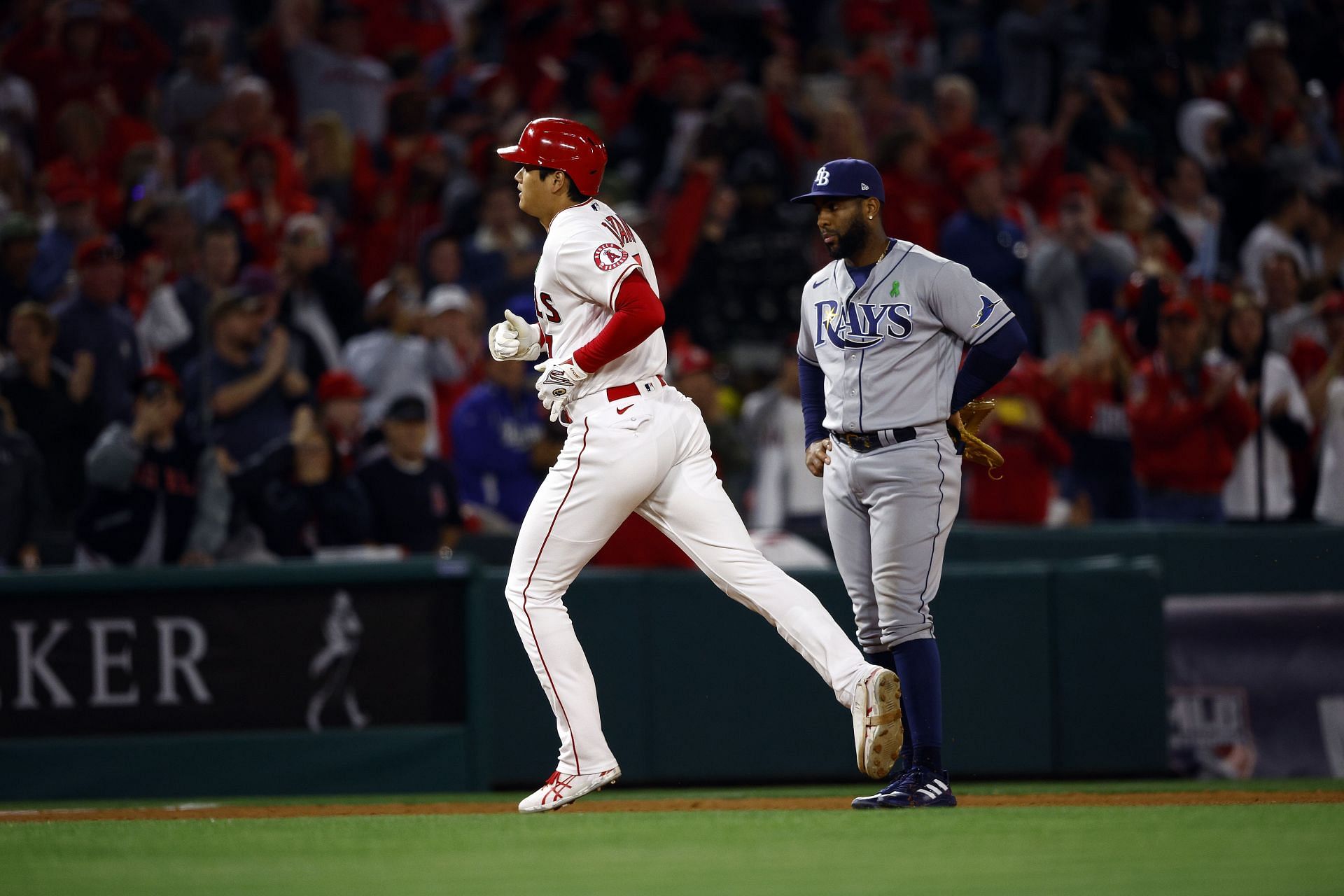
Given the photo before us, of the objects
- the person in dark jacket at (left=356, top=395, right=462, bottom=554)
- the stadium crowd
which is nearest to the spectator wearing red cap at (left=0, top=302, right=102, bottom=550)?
the stadium crowd

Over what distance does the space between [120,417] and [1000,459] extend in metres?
5.83

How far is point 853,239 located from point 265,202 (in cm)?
663

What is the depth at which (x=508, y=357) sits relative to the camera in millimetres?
6328

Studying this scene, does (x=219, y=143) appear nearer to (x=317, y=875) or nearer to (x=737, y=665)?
(x=737, y=665)

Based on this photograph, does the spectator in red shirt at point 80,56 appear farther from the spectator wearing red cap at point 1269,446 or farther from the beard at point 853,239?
the beard at point 853,239

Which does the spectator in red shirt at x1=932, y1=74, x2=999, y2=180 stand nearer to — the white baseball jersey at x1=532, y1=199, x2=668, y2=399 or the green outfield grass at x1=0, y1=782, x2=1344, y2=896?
the white baseball jersey at x1=532, y1=199, x2=668, y2=399

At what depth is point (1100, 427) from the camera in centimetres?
1098

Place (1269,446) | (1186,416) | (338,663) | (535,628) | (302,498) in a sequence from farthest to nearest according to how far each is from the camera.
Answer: (1269,446) < (1186,416) < (302,498) < (338,663) < (535,628)

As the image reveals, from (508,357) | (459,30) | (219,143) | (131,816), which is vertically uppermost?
(459,30)

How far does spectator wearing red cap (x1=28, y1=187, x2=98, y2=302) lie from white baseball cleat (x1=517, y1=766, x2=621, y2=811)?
663 cm

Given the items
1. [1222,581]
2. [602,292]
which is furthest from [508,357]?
[1222,581]

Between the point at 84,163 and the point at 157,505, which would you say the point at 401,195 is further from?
the point at 157,505

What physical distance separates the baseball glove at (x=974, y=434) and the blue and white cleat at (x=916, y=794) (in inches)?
42.7

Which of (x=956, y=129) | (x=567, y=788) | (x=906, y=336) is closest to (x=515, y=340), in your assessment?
(x=906, y=336)
